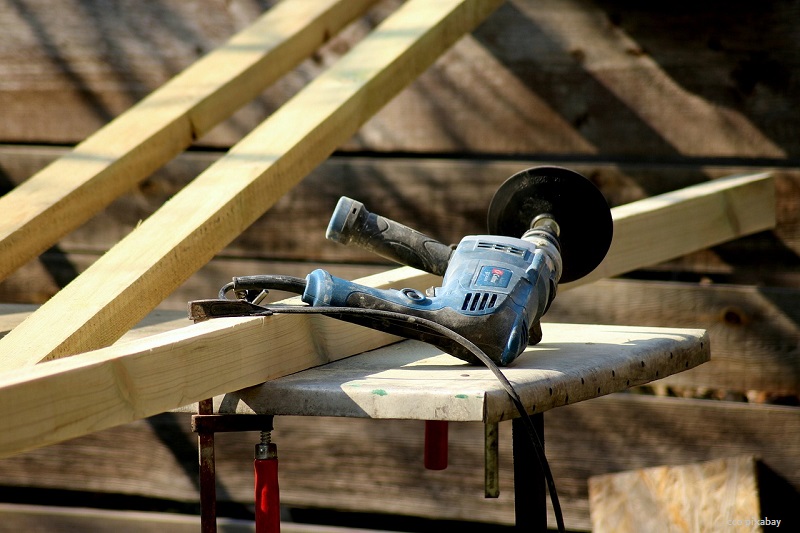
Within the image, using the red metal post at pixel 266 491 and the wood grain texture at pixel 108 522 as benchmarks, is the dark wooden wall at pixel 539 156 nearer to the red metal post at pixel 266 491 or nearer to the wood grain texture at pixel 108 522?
the wood grain texture at pixel 108 522

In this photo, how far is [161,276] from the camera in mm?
1086

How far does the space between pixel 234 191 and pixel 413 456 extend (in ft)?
3.43

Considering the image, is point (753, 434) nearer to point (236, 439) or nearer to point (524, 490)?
point (524, 490)

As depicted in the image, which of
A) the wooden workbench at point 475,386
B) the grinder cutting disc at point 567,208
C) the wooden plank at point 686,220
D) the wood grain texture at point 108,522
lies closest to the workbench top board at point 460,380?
the wooden workbench at point 475,386

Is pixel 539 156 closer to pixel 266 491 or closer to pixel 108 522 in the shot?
pixel 266 491

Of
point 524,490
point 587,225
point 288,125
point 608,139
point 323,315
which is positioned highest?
→ point 608,139

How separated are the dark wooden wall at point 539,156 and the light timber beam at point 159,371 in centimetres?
83

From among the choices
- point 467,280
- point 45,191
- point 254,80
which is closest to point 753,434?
point 467,280

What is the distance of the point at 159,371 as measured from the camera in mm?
847

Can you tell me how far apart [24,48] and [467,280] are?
156 centimetres

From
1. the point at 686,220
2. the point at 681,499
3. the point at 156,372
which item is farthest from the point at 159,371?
the point at 681,499

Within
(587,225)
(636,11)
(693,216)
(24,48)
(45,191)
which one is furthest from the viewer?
(24,48)

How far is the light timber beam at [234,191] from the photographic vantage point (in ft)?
3.29

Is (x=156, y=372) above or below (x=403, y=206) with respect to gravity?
below
